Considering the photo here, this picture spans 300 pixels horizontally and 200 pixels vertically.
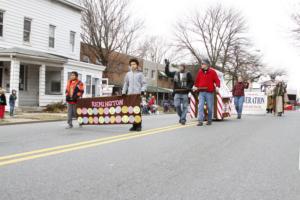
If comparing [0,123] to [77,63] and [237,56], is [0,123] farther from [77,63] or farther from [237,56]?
[237,56]

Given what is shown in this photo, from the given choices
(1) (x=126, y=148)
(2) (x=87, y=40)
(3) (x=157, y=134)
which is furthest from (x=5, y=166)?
(2) (x=87, y=40)

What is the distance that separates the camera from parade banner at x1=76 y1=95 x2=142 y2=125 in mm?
10109

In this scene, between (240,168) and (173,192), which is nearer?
(173,192)

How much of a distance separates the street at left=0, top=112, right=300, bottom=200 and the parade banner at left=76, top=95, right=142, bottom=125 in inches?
64.2

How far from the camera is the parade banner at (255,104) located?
2198cm

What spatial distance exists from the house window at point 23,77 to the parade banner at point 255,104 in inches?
521

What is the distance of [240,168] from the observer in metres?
5.59

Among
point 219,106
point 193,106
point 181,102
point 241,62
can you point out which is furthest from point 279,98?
point 241,62

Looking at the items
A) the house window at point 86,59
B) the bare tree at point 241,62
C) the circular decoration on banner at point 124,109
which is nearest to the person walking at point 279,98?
the circular decoration on banner at point 124,109

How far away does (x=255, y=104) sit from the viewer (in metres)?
22.2

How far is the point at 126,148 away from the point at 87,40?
34.0m

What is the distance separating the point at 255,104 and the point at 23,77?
13.9m

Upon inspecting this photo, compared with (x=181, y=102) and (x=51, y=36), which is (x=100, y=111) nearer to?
(x=181, y=102)

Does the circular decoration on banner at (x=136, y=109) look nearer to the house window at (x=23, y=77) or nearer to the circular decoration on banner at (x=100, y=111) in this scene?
the circular decoration on banner at (x=100, y=111)
